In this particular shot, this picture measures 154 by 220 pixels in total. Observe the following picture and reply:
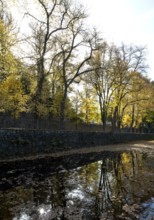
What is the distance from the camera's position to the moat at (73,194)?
6422 mm

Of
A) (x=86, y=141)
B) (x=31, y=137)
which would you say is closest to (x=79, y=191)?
(x=31, y=137)

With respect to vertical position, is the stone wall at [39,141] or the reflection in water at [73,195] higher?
the stone wall at [39,141]

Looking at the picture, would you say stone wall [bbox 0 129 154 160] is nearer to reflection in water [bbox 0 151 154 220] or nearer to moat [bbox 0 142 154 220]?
moat [bbox 0 142 154 220]

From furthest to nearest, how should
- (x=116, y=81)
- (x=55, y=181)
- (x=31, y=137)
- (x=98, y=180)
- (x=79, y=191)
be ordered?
(x=116, y=81)
(x=31, y=137)
(x=98, y=180)
(x=55, y=181)
(x=79, y=191)

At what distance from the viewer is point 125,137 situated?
3684 centimetres

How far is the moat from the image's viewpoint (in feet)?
21.1

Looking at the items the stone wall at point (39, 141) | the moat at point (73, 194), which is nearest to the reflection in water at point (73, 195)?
the moat at point (73, 194)

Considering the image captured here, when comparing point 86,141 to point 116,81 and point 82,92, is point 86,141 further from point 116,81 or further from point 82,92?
point 82,92

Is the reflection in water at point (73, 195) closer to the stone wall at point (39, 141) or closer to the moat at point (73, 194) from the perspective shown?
the moat at point (73, 194)

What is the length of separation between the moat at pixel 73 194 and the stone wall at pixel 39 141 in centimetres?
342

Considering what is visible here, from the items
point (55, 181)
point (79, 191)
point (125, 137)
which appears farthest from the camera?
point (125, 137)

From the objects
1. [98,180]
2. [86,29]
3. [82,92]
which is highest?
[86,29]

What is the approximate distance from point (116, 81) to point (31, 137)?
62.6 ft

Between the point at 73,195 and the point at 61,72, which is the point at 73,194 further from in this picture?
the point at 61,72
